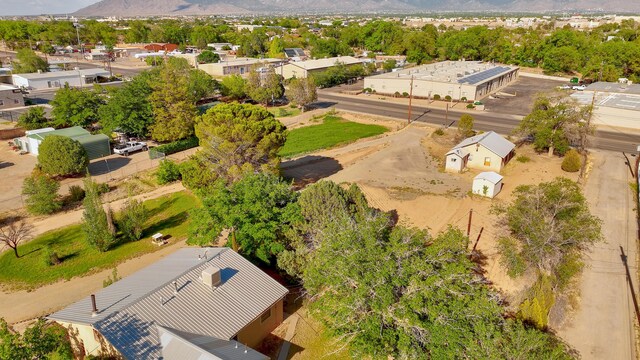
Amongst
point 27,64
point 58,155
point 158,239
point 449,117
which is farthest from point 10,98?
point 449,117

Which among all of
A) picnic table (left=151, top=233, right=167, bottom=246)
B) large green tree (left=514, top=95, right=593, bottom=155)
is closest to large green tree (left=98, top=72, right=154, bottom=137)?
picnic table (left=151, top=233, right=167, bottom=246)

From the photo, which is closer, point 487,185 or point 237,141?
point 237,141

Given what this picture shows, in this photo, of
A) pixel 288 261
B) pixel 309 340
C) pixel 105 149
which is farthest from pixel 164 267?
pixel 105 149

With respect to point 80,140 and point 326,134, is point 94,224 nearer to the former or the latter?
point 80,140

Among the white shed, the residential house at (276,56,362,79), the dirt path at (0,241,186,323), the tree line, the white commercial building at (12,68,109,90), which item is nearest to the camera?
the dirt path at (0,241,186,323)

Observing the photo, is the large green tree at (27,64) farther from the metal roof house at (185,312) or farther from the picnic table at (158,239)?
the metal roof house at (185,312)

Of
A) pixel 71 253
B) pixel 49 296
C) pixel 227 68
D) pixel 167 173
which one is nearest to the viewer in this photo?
pixel 49 296

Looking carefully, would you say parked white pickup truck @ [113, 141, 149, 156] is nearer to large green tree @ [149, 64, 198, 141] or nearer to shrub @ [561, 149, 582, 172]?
large green tree @ [149, 64, 198, 141]
